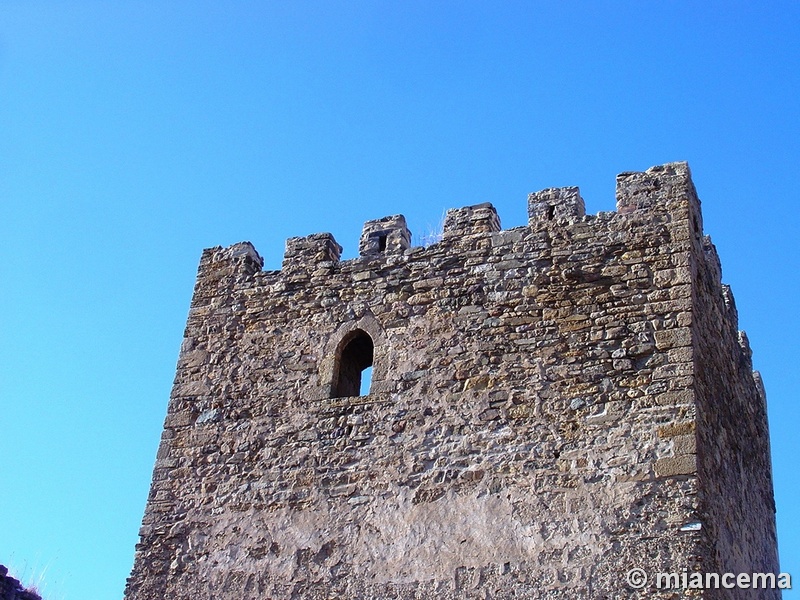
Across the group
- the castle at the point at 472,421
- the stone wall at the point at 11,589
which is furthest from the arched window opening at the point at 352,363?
the stone wall at the point at 11,589

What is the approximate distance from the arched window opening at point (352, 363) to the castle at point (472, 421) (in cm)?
3

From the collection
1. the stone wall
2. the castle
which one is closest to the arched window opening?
the castle

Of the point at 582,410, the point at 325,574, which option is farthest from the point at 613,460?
the point at 325,574

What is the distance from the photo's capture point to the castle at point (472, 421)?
813cm

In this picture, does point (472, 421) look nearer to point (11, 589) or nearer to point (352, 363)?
point (352, 363)

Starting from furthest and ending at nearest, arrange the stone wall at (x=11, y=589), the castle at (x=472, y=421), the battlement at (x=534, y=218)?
the stone wall at (x=11, y=589)
the battlement at (x=534, y=218)
the castle at (x=472, y=421)

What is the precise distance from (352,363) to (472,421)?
5.13 ft

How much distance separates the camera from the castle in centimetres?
813

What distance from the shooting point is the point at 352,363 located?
32.7 feet

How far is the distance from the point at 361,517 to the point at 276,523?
2.50 feet

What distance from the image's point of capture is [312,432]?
30.7 feet

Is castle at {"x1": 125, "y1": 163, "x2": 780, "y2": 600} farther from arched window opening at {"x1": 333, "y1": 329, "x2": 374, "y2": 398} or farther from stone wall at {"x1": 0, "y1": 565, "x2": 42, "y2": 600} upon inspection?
stone wall at {"x1": 0, "y1": 565, "x2": 42, "y2": 600}

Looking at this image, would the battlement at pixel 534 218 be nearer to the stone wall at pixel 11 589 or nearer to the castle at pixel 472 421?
the castle at pixel 472 421

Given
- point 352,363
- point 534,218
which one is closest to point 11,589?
point 352,363
